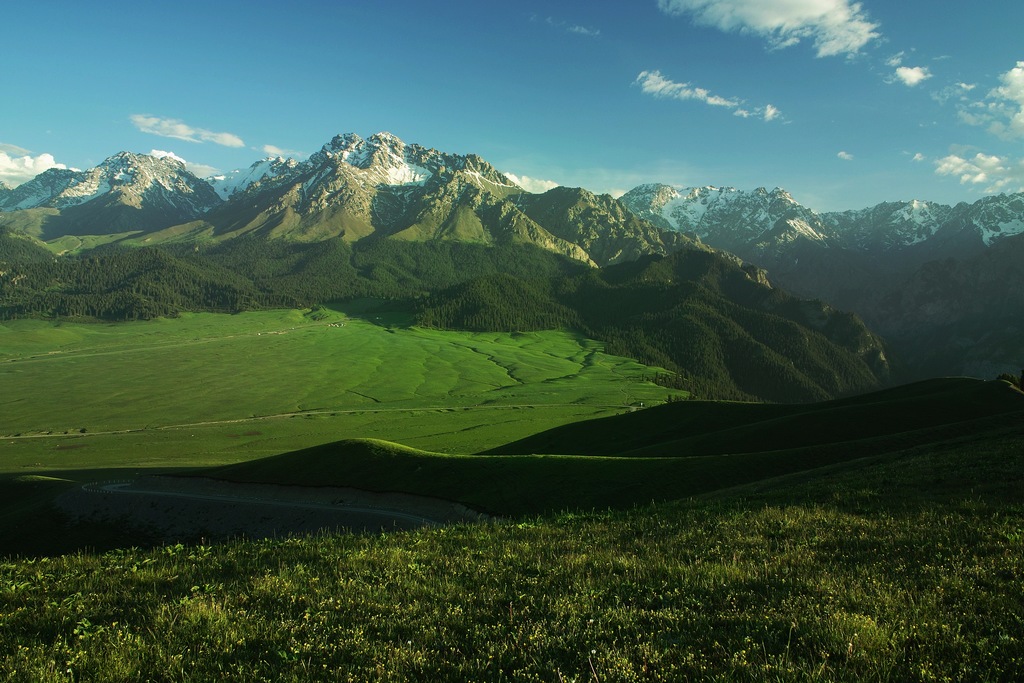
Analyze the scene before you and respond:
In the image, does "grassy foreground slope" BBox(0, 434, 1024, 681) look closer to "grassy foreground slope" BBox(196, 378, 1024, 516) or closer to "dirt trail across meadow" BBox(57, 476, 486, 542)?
"grassy foreground slope" BBox(196, 378, 1024, 516)

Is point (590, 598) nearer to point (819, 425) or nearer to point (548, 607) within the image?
point (548, 607)

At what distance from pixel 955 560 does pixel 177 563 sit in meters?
18.6

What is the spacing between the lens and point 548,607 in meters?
9.38

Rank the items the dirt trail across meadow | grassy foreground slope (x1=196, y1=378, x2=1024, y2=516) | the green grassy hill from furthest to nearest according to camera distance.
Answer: the green grassy hill → the dirt trail across meadow → grassy foreground slope (x1=196, y1=378, x2=1024, y2=516)

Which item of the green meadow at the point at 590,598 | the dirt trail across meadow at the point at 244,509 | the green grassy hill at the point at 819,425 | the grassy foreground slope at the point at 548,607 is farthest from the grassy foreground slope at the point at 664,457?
the grassy foreground slope at the point at 548,607

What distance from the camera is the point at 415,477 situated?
60750mm

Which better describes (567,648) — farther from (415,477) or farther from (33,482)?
(33,482)

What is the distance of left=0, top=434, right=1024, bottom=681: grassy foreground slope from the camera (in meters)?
7.45

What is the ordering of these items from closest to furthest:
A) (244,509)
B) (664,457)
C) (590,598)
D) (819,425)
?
(590,598)
(244,509)
(664,457)
(819,425)

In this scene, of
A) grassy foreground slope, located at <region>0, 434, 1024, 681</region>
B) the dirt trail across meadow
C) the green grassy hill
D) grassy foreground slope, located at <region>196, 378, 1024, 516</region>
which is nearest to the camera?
A: grassy foreground slope, located at <region>0, 434, 1024, 681</region>

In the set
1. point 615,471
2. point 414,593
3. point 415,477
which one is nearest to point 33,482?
point 415,477

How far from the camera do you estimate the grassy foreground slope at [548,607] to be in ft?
24.5

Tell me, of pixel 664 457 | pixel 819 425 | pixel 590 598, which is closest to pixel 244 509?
pixel 664 457

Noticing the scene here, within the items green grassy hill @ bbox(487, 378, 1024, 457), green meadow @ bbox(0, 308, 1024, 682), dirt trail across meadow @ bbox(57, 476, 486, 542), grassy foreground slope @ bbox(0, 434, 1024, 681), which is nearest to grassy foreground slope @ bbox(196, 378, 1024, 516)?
green grassy hill @ bbox(487, 378, 1024, 457)
